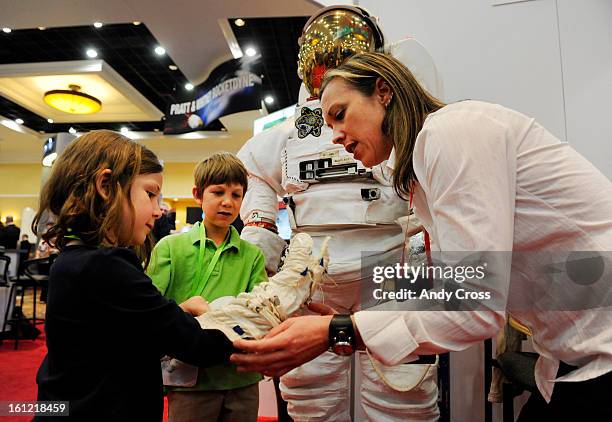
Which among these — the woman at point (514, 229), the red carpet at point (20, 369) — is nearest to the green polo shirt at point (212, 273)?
the woman at point (514, 229)

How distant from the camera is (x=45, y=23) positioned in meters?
4.55

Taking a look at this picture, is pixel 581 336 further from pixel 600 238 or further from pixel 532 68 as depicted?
pixel 532 68

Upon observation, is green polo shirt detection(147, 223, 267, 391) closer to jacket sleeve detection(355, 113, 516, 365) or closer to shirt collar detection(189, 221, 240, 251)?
shirt collar detection(189, 221, 240, 251)

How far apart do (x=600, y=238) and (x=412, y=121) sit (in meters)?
0.42

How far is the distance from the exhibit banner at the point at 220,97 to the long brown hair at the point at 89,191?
488cm

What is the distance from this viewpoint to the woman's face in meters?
1.01

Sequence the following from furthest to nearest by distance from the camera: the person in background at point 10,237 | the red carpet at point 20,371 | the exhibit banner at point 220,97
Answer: the person in background at point 10,237 < the exhibit banner at point 220,97 < the red carpet at point 20,371

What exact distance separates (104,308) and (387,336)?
1.85 feet

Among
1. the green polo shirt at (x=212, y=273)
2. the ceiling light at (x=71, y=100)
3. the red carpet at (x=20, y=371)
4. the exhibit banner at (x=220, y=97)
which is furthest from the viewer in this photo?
the ceiling light at (x=71, y=100)

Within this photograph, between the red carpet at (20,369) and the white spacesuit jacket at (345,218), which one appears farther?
the red carpet at (20,369)

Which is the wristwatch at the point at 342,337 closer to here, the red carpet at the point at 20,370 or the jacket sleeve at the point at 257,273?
the jacket sleeve at the point at 257,273

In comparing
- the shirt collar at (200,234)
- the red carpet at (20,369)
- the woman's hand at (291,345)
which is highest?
the shirt collar at (200,234)

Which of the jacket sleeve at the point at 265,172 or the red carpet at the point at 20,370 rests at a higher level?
the jacket sleeve at the point at 265,172

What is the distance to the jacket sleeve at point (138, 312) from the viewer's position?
88cm
